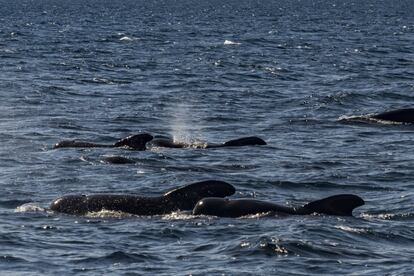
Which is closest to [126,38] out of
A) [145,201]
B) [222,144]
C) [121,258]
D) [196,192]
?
[222,144]

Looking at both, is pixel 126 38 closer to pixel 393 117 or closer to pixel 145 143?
pixel 393 117

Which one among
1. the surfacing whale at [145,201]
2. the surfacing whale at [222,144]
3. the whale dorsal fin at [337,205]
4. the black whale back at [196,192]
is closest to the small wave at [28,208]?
the surfacing whale at [145,201]

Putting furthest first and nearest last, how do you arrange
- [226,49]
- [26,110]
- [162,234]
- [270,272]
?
[226,49]
[26,110]
[162,234]
[270,272]

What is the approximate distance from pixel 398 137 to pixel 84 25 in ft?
289

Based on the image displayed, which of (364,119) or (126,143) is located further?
(364,119)

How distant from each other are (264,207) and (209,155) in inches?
360

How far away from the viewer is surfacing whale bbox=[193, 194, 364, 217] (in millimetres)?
25766

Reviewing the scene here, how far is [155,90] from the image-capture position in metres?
54.6

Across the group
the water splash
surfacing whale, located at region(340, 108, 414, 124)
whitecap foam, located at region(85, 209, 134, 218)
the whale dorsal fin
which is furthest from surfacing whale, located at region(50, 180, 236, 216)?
surfacing whale, located at region(340, 108, 414, 124)

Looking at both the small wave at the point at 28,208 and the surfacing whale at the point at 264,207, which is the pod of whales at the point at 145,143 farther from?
the surfacing whale at the point at 264,207

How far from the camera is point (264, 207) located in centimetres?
2617

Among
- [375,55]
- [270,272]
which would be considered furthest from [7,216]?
[375,55]

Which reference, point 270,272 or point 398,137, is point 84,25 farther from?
point 270,272

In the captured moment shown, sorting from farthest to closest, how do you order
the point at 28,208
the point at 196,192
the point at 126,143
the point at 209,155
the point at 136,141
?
1. the point at 126,143
2. the point at 136,141
3. the point at 209,155
4. the point at 28,208
5. the point at 196,192
